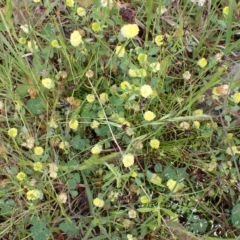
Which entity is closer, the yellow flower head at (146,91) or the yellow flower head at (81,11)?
the yellow flower head at (146,91)

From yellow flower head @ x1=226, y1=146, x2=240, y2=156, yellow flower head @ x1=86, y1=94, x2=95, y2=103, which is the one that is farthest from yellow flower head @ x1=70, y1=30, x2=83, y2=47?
yellow flower head @ x1=226, y1=146, x2=240, y2=156

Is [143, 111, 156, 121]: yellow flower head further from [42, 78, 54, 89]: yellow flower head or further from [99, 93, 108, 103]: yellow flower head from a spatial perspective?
[42, 78, 54, 89]: yellow flower head

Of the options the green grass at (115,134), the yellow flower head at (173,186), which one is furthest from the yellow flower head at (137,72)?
the yellow flower head at (173,186)

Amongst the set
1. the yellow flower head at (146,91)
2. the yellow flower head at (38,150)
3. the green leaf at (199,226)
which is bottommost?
the green leaf at (199,226)

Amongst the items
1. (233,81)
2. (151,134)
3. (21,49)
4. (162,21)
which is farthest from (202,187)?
(21,49)

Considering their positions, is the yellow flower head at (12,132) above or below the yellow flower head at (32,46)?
below

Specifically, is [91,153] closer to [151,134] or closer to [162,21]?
[151,134]

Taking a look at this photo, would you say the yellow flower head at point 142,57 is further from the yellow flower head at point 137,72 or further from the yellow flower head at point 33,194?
the yellow flower head at point 33,194

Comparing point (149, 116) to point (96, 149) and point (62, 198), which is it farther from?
point (62, 198)

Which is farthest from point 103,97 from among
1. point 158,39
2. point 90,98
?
point 158,39
